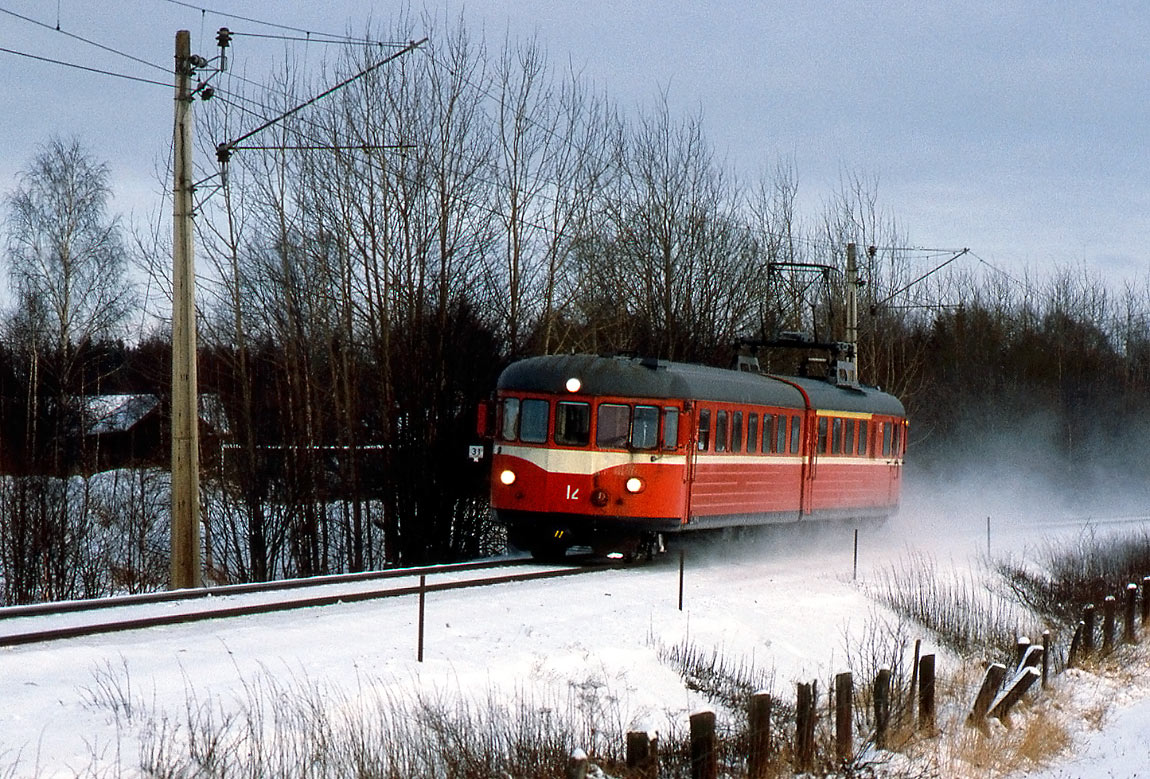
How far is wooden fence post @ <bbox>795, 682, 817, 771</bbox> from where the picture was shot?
35.5ft

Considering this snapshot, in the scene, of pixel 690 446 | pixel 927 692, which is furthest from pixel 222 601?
pixel 690 446

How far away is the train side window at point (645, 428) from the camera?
726 inches

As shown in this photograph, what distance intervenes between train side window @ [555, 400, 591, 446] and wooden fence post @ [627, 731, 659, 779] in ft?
31.3

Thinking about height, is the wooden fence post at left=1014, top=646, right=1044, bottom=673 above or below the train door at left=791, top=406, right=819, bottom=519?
below

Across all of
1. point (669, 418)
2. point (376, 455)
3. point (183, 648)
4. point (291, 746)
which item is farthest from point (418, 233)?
point (291, 746)

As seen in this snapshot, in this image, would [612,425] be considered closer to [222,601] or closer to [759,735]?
[222,601]

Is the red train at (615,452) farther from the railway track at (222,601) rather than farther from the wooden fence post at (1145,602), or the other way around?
the wooden fence post at (1145,602)

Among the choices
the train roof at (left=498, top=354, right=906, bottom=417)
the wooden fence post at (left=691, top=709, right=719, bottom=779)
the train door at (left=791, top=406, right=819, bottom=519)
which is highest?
the train roof at (left=498, top=354, right=906, bottom=417)

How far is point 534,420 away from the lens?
18.7 m

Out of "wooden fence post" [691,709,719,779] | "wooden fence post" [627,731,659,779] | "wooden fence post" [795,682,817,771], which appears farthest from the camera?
"wooden fence post" [795,682,817,771]

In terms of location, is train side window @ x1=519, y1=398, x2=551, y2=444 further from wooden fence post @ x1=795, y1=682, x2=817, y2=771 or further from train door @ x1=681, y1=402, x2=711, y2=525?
wooden fence post @ x1=795, y1=682, x2=817, y2=771

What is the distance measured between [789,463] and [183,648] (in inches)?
504

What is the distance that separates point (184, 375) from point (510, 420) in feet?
15.3

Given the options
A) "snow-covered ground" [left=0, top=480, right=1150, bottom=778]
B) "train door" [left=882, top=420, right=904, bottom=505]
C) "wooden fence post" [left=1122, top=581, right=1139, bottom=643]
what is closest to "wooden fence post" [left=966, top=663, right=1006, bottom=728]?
"snow-covered ground" [left=0, top=480, right=1150, bottom=778]
